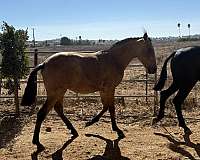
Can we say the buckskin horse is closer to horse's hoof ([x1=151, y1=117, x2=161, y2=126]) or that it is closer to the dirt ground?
the dirt ground

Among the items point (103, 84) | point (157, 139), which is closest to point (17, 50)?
point (103, 84)

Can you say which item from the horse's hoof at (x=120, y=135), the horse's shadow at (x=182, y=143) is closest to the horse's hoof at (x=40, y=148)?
the horse's hoof at (x=120, y=135)

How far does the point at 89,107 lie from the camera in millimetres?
10008

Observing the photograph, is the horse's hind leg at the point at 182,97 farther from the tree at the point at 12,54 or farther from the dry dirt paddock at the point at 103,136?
the tree at the point at 12,54

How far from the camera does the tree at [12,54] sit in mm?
9039

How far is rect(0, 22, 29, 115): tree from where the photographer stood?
9.04 meters

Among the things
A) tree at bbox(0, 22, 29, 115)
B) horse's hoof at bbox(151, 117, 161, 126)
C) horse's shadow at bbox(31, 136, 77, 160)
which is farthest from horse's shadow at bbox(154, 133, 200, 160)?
tree at bbox(0, 22, 29, 115)

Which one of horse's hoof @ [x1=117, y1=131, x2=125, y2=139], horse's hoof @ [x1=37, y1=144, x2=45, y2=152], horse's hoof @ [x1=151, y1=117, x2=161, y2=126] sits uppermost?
horse's hoof @ [x1=151, y1=117, x2=161, y2=126]

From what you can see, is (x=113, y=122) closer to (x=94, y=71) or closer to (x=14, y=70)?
(x=94, y=71)

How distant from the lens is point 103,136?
750 cm

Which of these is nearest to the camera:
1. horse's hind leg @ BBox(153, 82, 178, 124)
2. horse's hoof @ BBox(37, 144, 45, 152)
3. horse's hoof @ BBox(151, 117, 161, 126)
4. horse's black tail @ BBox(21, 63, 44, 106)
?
horse's hoof @ BBox(37, 144, 45, 152)

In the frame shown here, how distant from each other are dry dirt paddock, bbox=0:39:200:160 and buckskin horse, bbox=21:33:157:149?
1.01 ft

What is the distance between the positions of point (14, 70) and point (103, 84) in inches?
105

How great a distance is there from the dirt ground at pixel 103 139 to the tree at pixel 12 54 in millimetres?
1033
